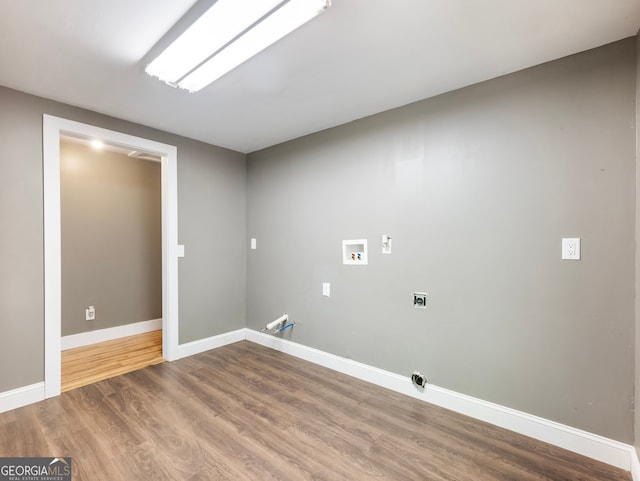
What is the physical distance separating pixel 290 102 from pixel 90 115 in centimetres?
184

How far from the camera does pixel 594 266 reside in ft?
5.65

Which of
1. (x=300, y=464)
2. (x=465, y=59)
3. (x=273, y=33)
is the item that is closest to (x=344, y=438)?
(x=300, y=464)

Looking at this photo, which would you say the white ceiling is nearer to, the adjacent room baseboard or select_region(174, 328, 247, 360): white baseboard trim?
the adjacent room baseboard

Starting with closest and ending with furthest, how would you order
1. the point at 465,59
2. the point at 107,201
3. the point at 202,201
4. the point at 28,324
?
the point at 465,59, the point at 28,324, the point at 202,201, the point at 107,201

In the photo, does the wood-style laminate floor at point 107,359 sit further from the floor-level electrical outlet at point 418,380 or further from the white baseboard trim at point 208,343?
the floor-level electrical outlet at point 418,380

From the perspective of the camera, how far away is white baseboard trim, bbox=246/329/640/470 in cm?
167

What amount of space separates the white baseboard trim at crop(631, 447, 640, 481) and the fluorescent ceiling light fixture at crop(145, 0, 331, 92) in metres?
2.80

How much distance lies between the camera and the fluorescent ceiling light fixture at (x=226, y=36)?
1359 millimetres

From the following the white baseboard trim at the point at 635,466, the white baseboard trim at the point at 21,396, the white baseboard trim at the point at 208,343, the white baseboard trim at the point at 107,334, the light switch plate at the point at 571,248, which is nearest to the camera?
the white baseboard trim at the point at 635,466

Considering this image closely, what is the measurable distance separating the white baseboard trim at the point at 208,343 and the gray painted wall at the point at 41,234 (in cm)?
6

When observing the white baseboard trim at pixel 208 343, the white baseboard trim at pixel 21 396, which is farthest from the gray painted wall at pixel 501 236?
the white baseboard trim at pixel 21 396

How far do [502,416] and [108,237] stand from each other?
4.78 meters

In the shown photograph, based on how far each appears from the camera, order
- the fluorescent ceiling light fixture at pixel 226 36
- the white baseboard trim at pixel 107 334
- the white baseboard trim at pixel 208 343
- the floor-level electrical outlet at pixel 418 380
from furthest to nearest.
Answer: the white baseboard trim at pixel 107 334
the white baseboard trim at pixel 208 343
the floor-level electrical outlet at pixel 418 380
the fluorescent ceiling light fixture at pixel 226 36

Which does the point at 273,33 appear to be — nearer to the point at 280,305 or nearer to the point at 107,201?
the point at 280,305
